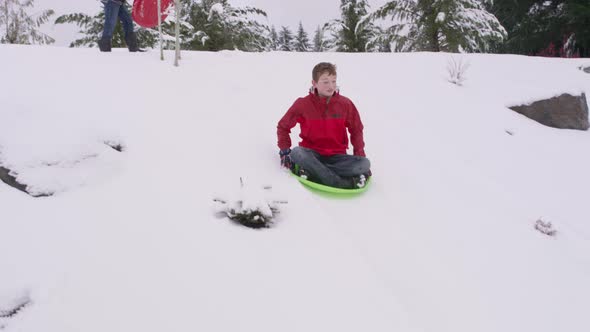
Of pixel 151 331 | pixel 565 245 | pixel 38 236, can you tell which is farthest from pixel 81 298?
pixel 565 245

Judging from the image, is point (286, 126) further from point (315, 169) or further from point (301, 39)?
point (301, 39)

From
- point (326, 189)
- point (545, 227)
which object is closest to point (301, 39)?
point (326, 189)

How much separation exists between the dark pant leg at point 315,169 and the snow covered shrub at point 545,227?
147cm

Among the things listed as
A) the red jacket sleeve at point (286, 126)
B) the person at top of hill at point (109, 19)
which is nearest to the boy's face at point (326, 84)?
the red jacket sleeve at point (286, 126)

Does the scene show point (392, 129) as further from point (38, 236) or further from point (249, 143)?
point (38, 236)

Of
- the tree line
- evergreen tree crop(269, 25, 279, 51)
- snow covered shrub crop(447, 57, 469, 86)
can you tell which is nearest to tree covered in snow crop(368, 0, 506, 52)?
the tree line

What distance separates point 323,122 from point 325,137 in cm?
13

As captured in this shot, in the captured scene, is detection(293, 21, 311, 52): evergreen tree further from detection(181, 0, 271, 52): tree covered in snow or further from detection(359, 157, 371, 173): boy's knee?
detection(359, 157, 371, 173): boy's knee

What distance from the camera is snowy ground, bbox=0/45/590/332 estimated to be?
4.98 feet

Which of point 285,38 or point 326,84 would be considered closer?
point 326,84

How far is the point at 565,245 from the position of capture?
8.86ft

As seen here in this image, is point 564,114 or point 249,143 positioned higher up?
point 564,114

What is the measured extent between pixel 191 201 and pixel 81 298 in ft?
2.75

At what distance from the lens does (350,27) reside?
15.6 m
